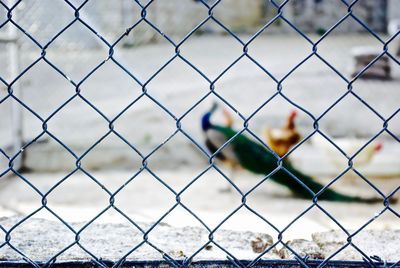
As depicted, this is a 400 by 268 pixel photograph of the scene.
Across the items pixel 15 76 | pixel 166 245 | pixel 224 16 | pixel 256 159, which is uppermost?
pixel 224 16

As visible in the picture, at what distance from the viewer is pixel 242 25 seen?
13188mm

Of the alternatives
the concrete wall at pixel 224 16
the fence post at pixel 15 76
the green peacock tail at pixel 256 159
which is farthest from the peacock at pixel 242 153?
the concrete wall at pixel 224 16

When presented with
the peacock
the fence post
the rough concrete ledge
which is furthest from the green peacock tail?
the rough concrete ledge

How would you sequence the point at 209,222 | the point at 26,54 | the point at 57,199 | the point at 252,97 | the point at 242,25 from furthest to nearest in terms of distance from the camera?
the point at 242,25 → the point at 26,54 → the point at 252,97 → the point at 57,199 → the point at 209,222

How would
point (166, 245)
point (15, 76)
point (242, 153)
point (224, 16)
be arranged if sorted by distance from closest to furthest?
point (166, 245) → point (15, 76) → point (242, 153) → point (224, 16)

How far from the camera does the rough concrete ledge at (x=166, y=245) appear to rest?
1.74 m

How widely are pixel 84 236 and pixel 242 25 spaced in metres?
11.6

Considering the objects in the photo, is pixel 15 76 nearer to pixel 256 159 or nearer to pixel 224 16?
pixel 256 159

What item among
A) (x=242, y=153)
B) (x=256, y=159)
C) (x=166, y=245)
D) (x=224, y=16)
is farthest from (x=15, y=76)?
(x=224, y=16)

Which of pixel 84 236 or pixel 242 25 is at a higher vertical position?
pixel 242 25

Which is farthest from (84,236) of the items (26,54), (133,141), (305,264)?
(26,54)

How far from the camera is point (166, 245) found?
1854mm

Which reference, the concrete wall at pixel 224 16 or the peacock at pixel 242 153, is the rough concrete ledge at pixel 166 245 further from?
the concrete wall at pixel 224 16

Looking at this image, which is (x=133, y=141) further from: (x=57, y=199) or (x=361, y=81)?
(x=361, y=81)
